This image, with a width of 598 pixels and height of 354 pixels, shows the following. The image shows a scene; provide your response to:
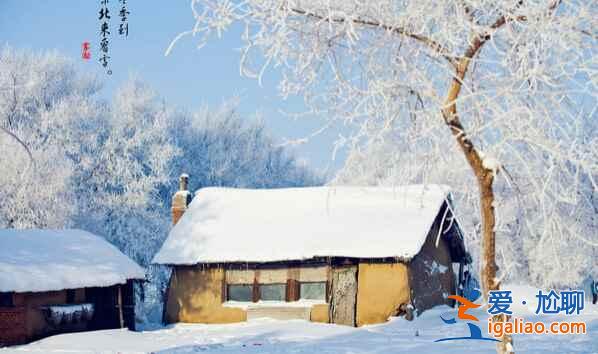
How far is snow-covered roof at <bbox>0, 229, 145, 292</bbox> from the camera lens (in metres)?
22.8

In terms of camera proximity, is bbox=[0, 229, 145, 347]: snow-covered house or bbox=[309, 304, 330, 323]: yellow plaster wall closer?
bbox=[0, 229, 145, 347]: snow-covered house

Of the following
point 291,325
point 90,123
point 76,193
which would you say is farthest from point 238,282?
point 90,123

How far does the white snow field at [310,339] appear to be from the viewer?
18.1m

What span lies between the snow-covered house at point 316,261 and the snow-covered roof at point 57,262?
2052 millimetres

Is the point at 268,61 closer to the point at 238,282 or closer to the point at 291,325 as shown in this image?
the point at 291,325

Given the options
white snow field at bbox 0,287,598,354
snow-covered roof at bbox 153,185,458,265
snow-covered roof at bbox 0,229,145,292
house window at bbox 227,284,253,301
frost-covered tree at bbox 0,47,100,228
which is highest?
frost-covered tree at bbox 0,47,100,228

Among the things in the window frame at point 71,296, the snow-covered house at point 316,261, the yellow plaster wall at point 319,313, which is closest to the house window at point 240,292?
the snow-covered house at point 316,261

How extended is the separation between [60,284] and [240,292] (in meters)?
6.12

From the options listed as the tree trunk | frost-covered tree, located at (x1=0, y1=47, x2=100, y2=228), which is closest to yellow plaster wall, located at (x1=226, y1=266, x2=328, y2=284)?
frost-covered tree, located at (x1=0, y1=47, x2=100, y2=228)

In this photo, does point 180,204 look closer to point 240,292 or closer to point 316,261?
point 240,292

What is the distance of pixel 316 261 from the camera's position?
85.6 feet

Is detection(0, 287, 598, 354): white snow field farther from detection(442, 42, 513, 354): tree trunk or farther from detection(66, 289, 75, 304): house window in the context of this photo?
detection(442, 42, 513, 354): tree trunk

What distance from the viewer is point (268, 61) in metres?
8.33

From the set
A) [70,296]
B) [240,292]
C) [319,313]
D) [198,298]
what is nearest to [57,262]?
[70,296]
